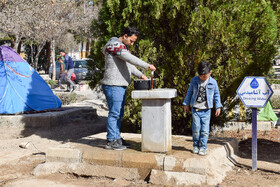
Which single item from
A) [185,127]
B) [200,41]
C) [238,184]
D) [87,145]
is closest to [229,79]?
[200,41]

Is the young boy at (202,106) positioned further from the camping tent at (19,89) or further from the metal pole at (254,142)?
the camping tent at (19,89)

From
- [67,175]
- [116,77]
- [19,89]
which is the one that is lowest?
[67,175]

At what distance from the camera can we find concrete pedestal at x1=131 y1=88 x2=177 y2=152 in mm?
4691

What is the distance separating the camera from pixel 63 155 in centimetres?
506

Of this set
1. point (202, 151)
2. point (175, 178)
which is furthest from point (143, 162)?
point (202, 151)

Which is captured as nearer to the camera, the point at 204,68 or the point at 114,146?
the point at 204,68

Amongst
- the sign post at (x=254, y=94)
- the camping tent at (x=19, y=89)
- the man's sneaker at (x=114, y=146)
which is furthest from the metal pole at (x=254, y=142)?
the camping tent at (x=19, y=89)

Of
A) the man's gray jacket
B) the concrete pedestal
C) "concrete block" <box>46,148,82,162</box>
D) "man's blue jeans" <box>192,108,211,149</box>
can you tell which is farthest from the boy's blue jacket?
"concrete block" <box>46,148,82,162</box>

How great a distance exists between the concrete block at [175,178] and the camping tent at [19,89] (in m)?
5.42

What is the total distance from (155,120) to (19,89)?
18.3 feet

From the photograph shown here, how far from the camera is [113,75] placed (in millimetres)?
4910

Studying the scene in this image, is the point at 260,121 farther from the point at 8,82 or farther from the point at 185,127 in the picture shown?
the point at 8,82

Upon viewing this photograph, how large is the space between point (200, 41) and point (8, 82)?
5.40 metres

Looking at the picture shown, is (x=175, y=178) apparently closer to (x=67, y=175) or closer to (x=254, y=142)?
(x=254, y=142)
